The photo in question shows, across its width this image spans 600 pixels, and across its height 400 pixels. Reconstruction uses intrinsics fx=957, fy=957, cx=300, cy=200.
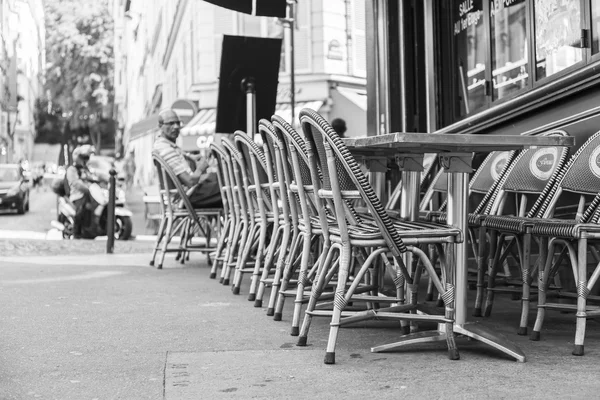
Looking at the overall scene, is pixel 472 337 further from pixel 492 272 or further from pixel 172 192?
pixel 172 192

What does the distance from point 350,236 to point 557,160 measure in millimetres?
2320

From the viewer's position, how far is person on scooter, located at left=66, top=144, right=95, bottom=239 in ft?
47.3

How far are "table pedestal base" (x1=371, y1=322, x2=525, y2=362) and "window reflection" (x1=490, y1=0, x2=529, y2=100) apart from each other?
394 centimetres

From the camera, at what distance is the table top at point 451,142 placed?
12.9 ft

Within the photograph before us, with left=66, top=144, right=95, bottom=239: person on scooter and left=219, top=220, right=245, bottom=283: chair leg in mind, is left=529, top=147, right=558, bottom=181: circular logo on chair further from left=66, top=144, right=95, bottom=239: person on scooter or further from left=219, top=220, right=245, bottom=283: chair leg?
left=66, top=144, right=95, bottom=239: person on scooter

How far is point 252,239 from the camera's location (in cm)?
678

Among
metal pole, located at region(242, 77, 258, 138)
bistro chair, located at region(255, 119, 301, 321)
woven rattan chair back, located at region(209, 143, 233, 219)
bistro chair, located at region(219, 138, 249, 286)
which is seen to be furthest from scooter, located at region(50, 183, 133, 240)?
bistro chair, located at region(255, 119, 301, 321)

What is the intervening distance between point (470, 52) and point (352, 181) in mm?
5383

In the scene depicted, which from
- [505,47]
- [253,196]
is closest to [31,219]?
[505,47]

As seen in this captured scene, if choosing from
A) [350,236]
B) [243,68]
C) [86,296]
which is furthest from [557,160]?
[243,68]

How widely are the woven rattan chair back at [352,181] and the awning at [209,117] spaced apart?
2152 cm

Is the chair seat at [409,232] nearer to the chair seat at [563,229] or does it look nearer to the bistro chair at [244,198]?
the chair seat at [563,229]

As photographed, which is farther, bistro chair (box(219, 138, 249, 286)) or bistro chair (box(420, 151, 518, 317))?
bistro chair (box(219, 138, 249, 286))

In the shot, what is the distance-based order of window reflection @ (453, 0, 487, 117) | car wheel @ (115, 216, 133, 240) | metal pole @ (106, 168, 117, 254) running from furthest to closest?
1. car wheel @ (115, 216, 133, 240)
2. metal pole @ (106, 168, 117, 254)
3. window reflection @ (453, 0, 487, 117)
